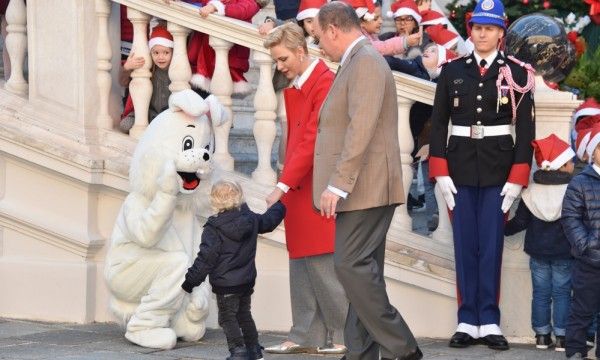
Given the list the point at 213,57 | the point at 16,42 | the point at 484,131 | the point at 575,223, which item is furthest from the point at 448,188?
the point at 16,42

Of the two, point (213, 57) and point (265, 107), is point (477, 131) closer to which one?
point (265, 107)

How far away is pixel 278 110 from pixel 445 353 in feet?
6.24

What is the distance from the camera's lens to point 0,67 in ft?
37.5

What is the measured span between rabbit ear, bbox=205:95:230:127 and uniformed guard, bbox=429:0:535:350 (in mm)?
1234

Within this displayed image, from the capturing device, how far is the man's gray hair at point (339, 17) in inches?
309

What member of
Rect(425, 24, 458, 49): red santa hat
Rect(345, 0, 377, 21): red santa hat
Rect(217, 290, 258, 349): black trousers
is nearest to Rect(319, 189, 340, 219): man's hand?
Rect(217, 290, 258, 349): black trousers

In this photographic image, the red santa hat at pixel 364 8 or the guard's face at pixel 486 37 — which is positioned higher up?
the guard's face at pixel 486 37

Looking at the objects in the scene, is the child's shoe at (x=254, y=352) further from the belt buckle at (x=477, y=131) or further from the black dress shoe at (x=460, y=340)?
the belt buckle at (x=477, y=131)

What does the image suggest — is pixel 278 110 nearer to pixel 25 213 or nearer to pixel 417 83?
pixel 417 83

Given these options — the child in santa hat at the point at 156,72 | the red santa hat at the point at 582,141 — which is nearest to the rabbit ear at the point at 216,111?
the child in santa hat at the point at 156,72

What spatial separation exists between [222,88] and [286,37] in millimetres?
1120

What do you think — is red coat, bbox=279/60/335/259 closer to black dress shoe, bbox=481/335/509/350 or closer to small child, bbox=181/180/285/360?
small child, bbox=181/180/285/360

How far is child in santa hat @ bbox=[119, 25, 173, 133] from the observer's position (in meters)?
9.78

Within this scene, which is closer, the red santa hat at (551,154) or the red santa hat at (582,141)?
the red santa hat at (551,154)
